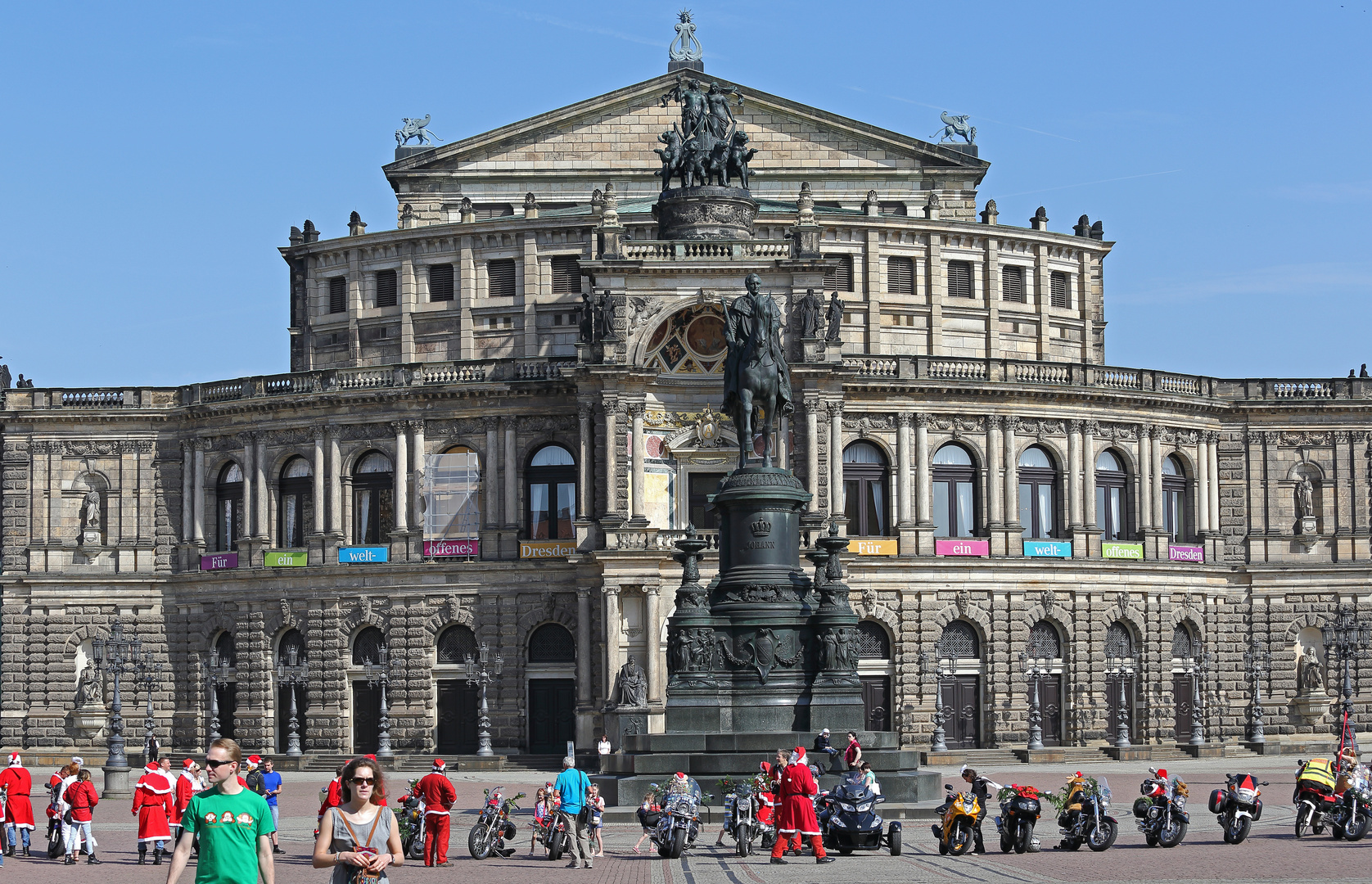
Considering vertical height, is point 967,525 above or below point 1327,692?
above

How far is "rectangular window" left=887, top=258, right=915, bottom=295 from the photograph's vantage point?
8650cm

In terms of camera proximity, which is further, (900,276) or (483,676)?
(900,276)

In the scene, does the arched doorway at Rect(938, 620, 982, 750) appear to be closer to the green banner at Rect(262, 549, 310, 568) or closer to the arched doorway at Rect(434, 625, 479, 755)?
the arched doorway at Rect(434, 625, 479, 755)

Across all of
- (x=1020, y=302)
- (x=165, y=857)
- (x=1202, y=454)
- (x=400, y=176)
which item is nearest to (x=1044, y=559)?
(x=1202, y=454)

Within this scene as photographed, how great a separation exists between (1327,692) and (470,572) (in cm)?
3494

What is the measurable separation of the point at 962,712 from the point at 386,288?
31.5 m

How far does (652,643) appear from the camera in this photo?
7200cm

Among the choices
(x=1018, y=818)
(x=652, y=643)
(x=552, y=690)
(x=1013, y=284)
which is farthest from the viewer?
(x=1013, y=284)

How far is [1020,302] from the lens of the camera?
293ft

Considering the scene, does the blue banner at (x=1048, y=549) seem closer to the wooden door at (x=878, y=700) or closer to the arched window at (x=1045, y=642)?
the arched window at (x=1045, y=642)

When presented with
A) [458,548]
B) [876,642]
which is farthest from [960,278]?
[458,548]

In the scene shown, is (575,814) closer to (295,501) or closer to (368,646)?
(368,646)

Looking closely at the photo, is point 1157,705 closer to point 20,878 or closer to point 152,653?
point 152,653

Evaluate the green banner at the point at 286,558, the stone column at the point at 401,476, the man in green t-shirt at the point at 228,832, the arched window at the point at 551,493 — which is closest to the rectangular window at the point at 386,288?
the stone column at the point at 401,476
